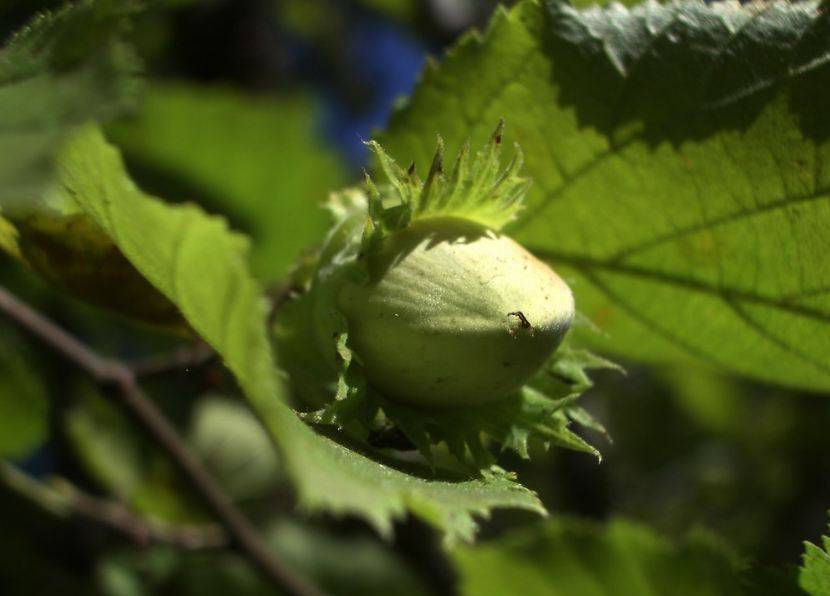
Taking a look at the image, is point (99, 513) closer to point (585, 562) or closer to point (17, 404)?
point (17, 404)

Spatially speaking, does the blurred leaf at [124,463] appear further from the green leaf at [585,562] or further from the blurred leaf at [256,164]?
the green leaf at [585,562]

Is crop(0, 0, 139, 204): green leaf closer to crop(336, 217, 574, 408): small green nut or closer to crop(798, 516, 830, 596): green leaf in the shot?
crop(336, 217, 574, 408): small green nut

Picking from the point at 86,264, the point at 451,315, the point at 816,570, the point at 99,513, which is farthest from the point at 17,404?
the point at 816,570

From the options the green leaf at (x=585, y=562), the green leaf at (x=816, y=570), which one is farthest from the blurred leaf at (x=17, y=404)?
the green leaf at (x=816, y=570)

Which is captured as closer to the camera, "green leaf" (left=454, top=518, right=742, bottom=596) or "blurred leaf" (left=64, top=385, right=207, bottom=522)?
"green leaf" (left=454, top=518, right=742, bottom=596)

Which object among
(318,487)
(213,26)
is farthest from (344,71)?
(318,487)

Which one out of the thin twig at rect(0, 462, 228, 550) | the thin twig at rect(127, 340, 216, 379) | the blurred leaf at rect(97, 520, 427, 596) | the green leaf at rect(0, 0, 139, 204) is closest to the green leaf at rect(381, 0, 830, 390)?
the thin twig at rect(127, 340, 216, 379)

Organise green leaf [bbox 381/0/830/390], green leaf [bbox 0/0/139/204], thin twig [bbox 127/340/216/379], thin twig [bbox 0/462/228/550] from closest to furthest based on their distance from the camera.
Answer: green leaf [bbox 0/0/139/204], green leaf [bbox 381/0/830/390], thin twig [bbox 127/340/216/379], thin twig [bbox 0/462/228/550]
